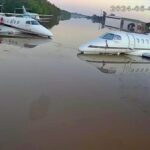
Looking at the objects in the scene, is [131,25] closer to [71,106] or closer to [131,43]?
[131,43]

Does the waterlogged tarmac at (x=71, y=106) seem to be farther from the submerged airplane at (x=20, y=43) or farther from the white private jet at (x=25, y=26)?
the white private jet at (x=25, y=26)

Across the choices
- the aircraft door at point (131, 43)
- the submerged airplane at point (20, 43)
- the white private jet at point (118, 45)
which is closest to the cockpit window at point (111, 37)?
the white private jet at point (118, 45)

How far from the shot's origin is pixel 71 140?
8.60 m

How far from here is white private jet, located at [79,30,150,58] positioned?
23.6 metres

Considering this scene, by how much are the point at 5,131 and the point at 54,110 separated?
2137mm

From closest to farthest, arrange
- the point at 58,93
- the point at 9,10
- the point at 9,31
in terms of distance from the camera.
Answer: the point at 58,93, the point at 9,31, the point at 9,10

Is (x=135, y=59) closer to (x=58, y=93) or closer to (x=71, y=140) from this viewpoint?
(x=58, y=93)

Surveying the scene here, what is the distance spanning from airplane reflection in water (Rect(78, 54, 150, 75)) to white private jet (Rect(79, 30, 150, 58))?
0.43 m

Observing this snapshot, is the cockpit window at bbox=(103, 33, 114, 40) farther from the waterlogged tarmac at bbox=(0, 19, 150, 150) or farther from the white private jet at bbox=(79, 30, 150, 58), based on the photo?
the waterlogged tarmac at bbox=(0, 19, 150, 150)

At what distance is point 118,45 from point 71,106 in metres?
14.0

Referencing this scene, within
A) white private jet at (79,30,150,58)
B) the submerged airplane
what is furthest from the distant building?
white private jet at (79,30,150,58)

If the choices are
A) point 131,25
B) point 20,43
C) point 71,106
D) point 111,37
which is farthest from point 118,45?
point 131,25

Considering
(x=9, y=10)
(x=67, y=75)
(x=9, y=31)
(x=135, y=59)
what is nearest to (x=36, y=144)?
(x=67, y=75)

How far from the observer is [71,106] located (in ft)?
36.8
